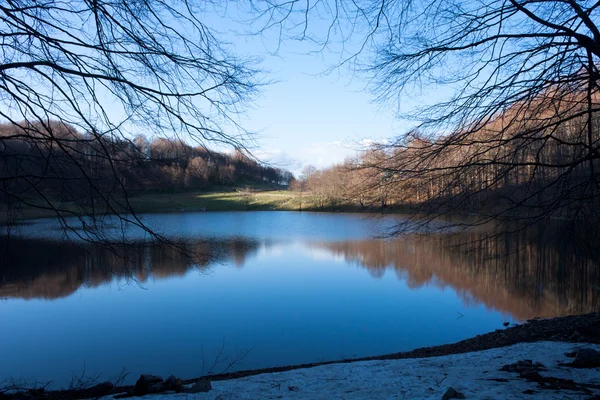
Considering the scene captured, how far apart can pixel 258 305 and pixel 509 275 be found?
889 cm

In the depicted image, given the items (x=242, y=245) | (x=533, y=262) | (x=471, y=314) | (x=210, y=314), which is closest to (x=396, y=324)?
(x=471, y=314)

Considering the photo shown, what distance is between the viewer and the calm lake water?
24.3 feet

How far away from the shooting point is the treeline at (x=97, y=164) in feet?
9.37

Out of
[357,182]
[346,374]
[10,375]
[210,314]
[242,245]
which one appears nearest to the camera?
[357,182]

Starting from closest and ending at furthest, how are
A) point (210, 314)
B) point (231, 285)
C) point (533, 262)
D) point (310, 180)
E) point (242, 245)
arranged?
point (210, 314)
point (231, 285)
point (533, 262)
point (242, 245)
point (310, 180)

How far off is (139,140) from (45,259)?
666 inches

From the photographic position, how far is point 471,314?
1030 cm

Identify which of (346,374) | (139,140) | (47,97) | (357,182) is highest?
(47,97)

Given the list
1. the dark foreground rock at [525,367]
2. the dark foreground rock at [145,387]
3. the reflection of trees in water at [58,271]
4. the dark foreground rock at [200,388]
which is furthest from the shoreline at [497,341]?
the reflection of trees in water at [58,271]

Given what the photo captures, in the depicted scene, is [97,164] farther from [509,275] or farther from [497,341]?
[509,275]

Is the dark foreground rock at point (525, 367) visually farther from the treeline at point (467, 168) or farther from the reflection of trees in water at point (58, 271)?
the reflection of trees in water at point (58, 271)

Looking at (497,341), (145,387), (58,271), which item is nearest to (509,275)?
(497,341)

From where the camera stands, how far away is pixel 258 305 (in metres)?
11.0

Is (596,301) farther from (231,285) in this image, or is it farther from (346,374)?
(231,285)
